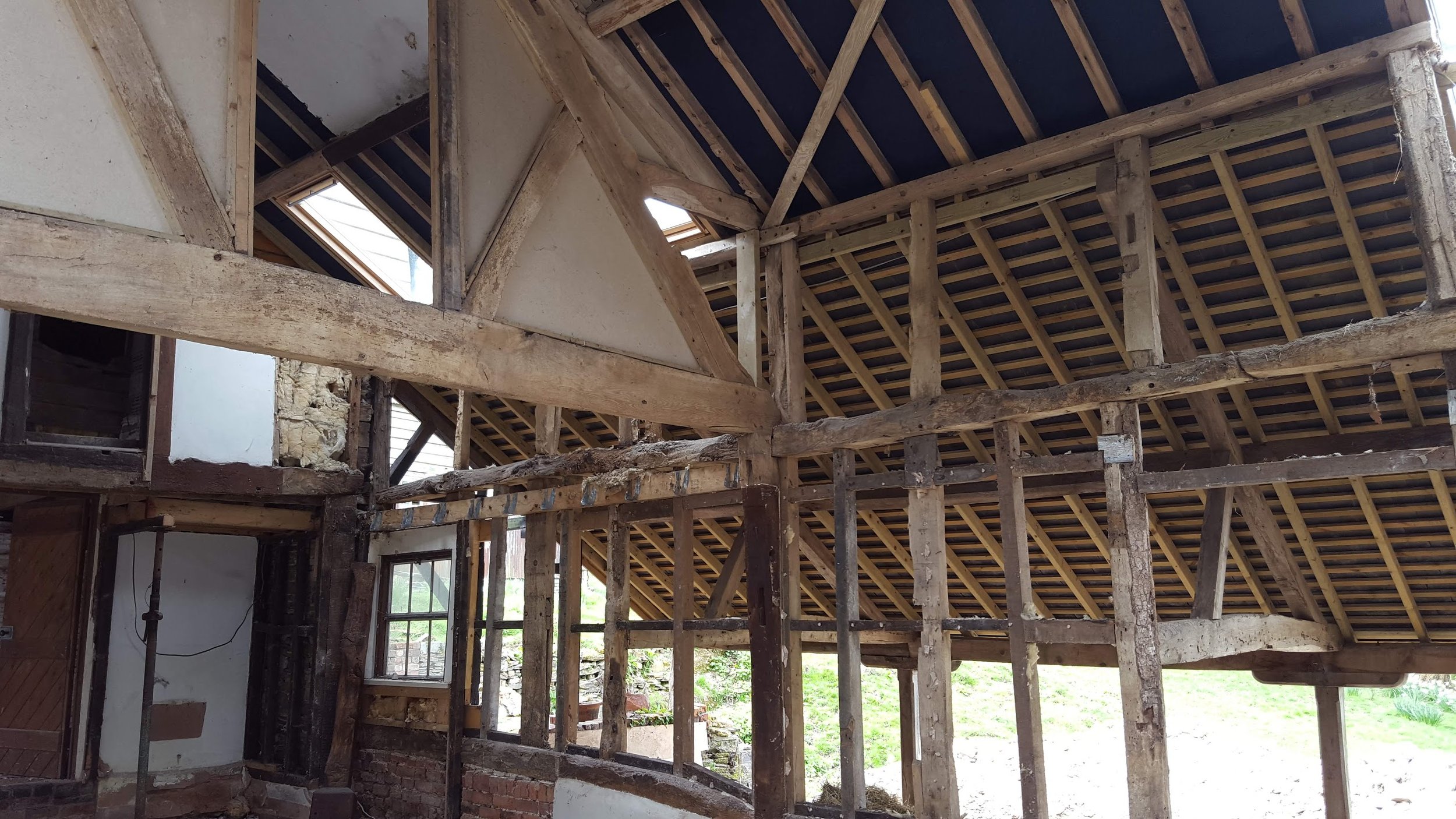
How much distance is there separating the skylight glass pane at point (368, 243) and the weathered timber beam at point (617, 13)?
12.4 ft

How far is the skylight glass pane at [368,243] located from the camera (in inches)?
340

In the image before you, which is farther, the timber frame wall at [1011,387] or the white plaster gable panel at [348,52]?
the white plaster gable panel at [348,52]

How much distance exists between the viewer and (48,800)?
756cm

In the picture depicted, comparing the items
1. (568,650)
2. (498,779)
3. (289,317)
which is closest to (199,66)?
(289,317)

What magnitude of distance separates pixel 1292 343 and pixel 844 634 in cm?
256

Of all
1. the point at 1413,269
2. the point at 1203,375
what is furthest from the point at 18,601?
the point at 1413,269

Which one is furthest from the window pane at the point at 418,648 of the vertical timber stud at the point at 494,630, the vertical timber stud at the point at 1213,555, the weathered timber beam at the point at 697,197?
the vertical timber stud at the point at 1213,555

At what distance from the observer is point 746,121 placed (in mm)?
5730

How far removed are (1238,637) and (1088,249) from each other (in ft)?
8.06

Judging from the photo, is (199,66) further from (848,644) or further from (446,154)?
(848,644)

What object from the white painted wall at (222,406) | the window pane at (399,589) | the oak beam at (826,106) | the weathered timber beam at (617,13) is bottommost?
the window pane at (399,589)

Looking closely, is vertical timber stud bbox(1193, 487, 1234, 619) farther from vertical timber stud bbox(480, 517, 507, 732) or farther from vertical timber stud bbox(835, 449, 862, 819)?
vertical timber stud bbox(480, 517, 507, 732)

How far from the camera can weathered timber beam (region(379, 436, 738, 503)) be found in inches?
236

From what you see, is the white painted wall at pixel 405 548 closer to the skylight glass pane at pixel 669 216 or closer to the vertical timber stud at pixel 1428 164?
the skylight glass pane at pixel 669 216
